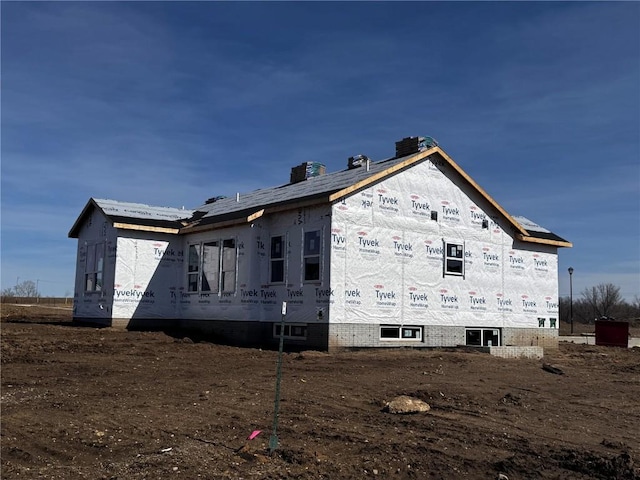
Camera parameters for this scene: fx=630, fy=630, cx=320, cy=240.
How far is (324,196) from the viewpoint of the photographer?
17.5 metres

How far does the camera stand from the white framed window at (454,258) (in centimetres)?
2030

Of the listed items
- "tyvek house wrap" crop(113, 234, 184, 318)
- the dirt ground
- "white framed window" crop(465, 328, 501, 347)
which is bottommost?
the dirt ground

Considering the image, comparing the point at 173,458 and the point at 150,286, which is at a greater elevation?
the point at 150,286

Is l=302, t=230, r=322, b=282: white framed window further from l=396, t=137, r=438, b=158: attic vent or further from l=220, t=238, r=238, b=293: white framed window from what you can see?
l=396, t=137, r=438, b=158: attic vent

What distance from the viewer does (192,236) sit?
23.0 meters

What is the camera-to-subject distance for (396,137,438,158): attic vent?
20984mm

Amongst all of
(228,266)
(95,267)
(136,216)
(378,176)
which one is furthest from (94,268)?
(378,176)

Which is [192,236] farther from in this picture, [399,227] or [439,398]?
[439,398]

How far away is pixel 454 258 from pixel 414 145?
4003 millimetres

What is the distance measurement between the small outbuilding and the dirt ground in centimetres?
285

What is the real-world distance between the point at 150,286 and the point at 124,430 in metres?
15.7

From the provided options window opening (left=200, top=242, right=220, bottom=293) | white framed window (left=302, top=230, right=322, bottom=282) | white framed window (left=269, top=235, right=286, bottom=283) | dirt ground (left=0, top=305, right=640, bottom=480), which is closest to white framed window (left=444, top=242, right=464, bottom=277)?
white framed window (left=302, top=230, right=322, bottom=282)

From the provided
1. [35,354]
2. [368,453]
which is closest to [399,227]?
[35,354]

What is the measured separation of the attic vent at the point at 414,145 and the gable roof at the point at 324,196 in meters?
0.56
